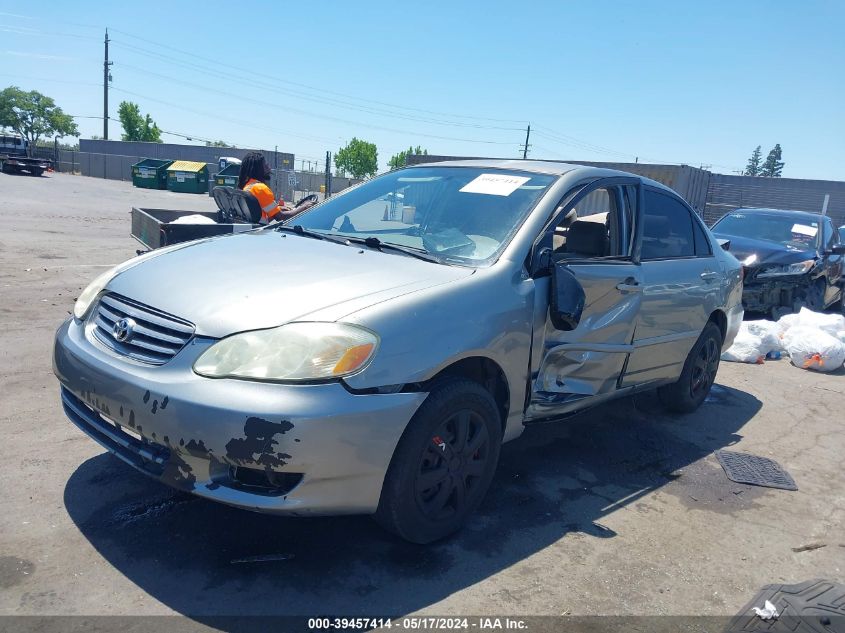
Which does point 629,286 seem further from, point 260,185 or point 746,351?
point 260,185

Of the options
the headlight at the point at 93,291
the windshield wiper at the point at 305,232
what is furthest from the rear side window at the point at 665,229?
the headlight at the point at 93,291

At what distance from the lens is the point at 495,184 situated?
13.0 ft

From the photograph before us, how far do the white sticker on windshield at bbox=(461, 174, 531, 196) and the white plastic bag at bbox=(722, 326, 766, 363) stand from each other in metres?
4.66

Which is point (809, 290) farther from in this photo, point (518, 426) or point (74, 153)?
point (74, 153)

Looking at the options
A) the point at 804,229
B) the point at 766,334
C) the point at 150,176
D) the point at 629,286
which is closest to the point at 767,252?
the point at 804,229

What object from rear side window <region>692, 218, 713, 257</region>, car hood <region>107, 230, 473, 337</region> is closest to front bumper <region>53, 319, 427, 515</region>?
car hood <region>107, 230, 473, 337</region>

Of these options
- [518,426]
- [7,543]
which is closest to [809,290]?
[518,426]

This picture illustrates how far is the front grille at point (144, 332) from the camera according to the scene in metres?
2.72

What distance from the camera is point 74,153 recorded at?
50156 mm

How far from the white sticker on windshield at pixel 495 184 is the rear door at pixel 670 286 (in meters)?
0.99

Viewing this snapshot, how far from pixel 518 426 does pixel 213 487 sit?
1.60m

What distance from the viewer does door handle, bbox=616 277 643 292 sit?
4070mm

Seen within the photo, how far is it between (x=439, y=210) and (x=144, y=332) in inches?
71.4

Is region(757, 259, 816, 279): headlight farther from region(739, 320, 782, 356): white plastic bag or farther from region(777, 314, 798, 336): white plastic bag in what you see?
region(739, 320, 782, 356): white plastic bag
